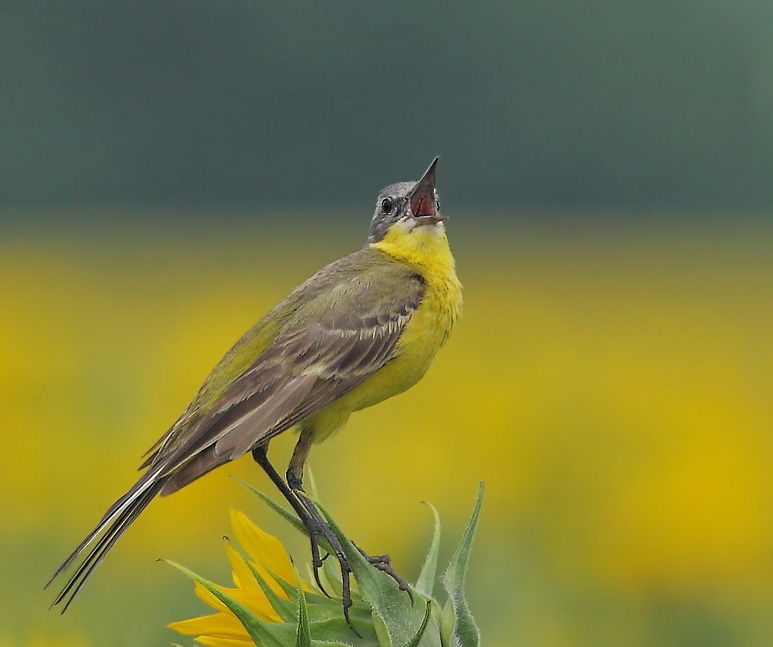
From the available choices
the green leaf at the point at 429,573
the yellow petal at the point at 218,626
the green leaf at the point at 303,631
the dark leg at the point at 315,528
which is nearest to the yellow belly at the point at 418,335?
the dark leg at the point at 315,528

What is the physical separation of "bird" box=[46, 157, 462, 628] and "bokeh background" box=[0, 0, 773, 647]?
0.41 meters

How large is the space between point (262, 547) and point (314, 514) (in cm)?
40

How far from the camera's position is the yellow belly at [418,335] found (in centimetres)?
323

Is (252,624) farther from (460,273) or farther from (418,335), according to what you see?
(460,273)

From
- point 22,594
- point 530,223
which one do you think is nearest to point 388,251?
point 22,594

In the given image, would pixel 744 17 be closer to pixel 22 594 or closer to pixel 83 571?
pixel 22 594

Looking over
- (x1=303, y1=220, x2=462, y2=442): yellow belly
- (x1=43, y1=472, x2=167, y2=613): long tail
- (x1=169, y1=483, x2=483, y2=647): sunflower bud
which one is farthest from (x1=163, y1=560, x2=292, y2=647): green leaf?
(x1=303, y1=220, x2=462, y2=442): yellow belly

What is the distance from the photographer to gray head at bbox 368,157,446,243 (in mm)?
3785

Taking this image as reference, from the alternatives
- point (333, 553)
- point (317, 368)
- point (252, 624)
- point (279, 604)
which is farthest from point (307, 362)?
point (252, 624)

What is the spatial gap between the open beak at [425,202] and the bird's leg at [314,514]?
0.82m

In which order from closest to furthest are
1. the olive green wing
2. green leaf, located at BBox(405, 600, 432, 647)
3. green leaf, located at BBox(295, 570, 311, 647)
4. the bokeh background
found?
green leaf, located at BBox(295, 570, 311, 647) → green leaf, located at BBox(405, 600, 432, 647) → the olive green wing → the bokeh background

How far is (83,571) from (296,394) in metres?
0.81

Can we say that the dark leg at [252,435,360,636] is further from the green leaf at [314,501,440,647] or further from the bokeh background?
the bokeh background

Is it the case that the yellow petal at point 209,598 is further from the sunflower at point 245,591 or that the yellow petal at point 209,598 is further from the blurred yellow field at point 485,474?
the blurred yellow field at point 485,474
